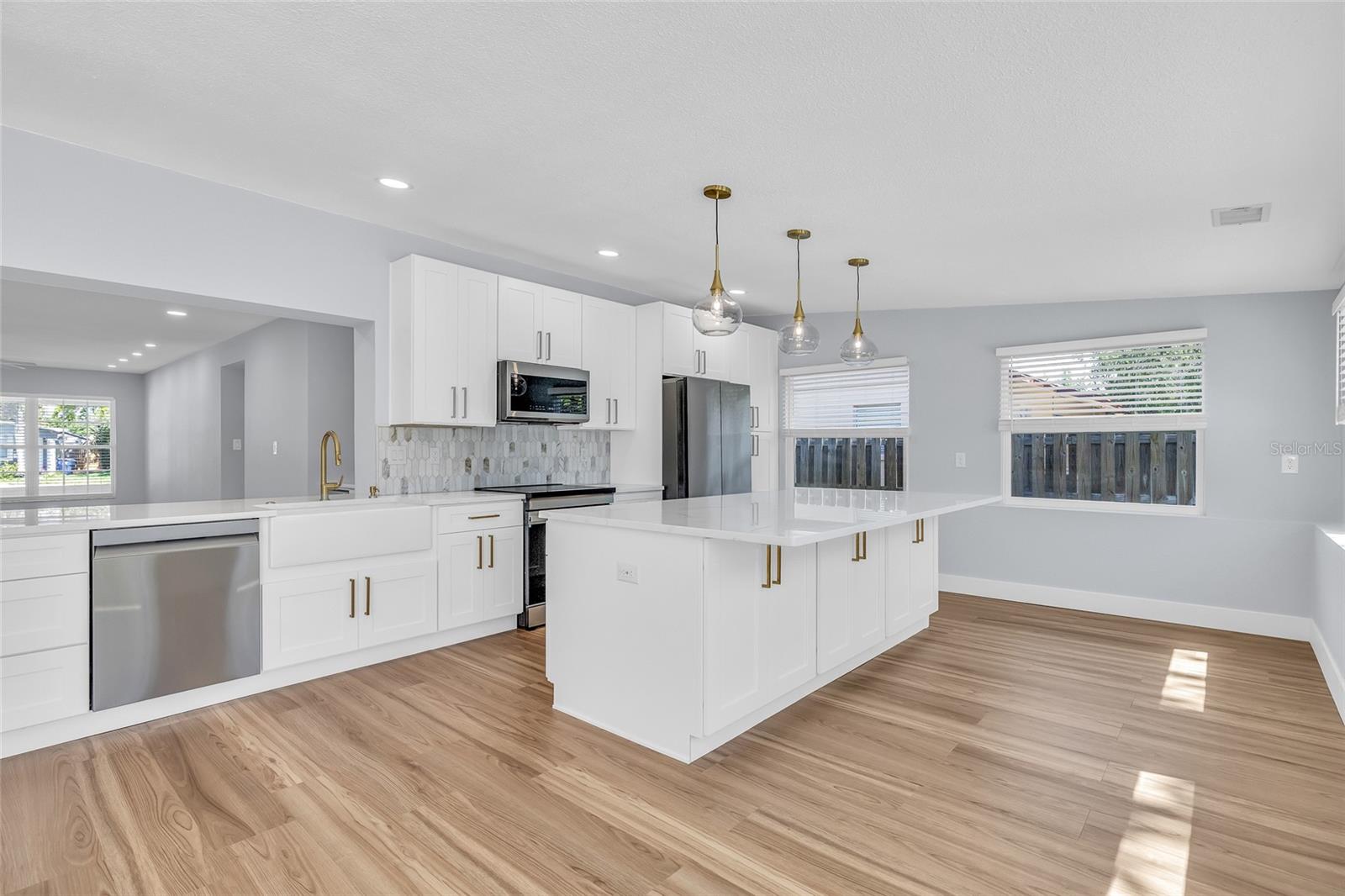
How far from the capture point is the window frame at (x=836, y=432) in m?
5.77

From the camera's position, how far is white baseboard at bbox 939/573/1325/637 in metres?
4.35

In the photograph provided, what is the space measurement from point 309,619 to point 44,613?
0.98 metres

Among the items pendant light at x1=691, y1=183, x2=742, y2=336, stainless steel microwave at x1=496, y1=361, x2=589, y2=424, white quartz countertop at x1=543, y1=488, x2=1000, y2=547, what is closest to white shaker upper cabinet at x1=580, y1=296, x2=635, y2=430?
stainless steel microwave at x1=496, y1=361, x2=589, y2=424

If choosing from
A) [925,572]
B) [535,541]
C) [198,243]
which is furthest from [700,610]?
[198,243]

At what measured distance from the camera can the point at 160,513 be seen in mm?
3133

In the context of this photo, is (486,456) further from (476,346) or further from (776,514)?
(776,514)

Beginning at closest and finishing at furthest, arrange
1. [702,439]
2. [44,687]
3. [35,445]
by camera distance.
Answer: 1. [44,687]
2. [702,439]
3. [35,445]

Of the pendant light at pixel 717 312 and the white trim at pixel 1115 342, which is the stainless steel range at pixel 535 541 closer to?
the pendant light at pixel 717 312

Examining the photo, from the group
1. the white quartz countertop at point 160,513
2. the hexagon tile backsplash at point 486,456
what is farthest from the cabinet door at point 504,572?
the hexagon tile backsplash at point 486,456

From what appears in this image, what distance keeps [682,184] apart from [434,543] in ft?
7.69

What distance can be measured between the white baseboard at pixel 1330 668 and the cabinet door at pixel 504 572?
4.11 metres

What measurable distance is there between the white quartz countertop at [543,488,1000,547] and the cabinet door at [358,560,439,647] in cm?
115

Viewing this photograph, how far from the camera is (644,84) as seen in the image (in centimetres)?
226

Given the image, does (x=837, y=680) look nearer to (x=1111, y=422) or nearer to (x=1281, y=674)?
(x=1281, y=674)
